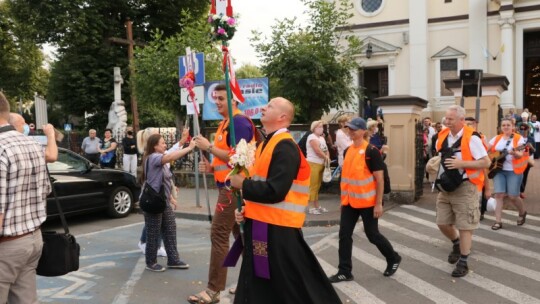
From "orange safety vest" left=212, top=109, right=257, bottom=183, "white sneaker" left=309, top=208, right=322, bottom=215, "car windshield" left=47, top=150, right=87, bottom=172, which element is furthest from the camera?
"white sneaker" left=309, top=208, right=322, bottom=215

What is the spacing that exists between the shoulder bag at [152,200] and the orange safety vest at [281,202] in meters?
2.54

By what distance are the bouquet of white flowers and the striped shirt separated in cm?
134

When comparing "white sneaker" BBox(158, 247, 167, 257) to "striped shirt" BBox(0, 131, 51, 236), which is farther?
"white sneaker" BBox(158, 247, 167, 257)

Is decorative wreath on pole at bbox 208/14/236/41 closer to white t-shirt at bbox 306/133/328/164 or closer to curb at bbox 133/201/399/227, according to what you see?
curb at bbox 133/201/399/227

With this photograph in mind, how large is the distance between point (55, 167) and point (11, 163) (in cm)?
644

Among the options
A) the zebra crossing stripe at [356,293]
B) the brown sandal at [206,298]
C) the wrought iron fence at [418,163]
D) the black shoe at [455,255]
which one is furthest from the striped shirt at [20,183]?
the wrought iron fence at [418,163]

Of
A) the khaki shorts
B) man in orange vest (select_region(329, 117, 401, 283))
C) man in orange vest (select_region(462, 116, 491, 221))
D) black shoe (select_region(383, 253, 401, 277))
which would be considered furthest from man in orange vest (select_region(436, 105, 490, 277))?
man in orange vest (select_region(462, 116, 491, 221))

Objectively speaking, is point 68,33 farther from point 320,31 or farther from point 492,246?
point 492,246

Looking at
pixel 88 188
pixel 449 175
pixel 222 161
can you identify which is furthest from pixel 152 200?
pixel 88 188

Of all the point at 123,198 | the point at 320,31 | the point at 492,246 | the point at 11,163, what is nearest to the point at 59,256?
the point at 11,163

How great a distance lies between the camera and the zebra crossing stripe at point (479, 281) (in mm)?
5137

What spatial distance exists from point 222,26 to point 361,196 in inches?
103

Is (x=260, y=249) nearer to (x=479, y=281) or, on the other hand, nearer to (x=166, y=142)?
(x=479, y=281)

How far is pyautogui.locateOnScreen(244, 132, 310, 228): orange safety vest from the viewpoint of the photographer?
3.54 metres
